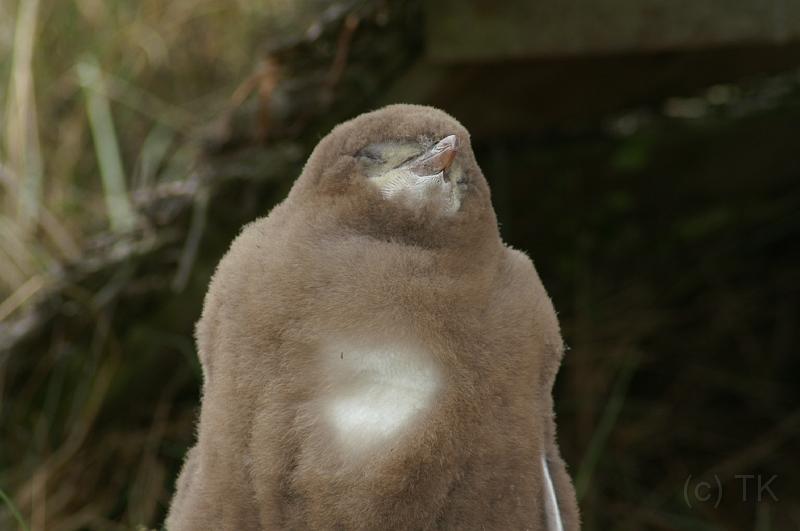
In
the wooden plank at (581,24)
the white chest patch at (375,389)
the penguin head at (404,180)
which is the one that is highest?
the penguin head at (404,180)

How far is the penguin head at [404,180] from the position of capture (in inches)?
44.3

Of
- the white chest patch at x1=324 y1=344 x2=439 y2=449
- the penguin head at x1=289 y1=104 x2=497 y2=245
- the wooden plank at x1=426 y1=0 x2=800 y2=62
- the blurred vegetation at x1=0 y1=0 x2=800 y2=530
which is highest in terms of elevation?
the penguin head at x1=289 y1=104 x2=497 y2=245

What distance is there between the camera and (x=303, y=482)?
1.10 meters

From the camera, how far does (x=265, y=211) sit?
246cm

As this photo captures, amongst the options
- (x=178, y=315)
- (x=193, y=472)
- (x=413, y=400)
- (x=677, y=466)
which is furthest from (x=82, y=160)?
(x=413, y=400)

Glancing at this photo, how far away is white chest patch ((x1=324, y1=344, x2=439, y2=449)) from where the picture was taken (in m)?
1.08

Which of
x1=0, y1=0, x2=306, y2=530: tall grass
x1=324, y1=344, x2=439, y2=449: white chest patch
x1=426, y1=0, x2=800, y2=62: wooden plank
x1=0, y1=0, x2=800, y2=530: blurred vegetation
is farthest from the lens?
x1=0, y1=0, x2=306, y2=530: tall grass

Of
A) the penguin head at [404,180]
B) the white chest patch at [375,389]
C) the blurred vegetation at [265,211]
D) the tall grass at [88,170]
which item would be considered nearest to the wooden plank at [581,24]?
the blurred vegetation at [265,211]

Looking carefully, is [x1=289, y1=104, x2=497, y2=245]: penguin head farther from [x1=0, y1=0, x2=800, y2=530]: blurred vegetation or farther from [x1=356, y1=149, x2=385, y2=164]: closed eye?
[x1=0, y1=0, x2=800, y2=530]: blurred vegetation

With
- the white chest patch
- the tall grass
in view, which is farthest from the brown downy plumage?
the tall grass

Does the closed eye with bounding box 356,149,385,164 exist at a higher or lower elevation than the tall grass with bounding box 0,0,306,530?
higher

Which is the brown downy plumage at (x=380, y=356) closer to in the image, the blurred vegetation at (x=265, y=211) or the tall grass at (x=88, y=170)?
the blurred vegetation at (x=265, y=211)

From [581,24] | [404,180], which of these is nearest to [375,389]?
[404,180]

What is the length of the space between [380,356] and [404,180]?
19 cm
